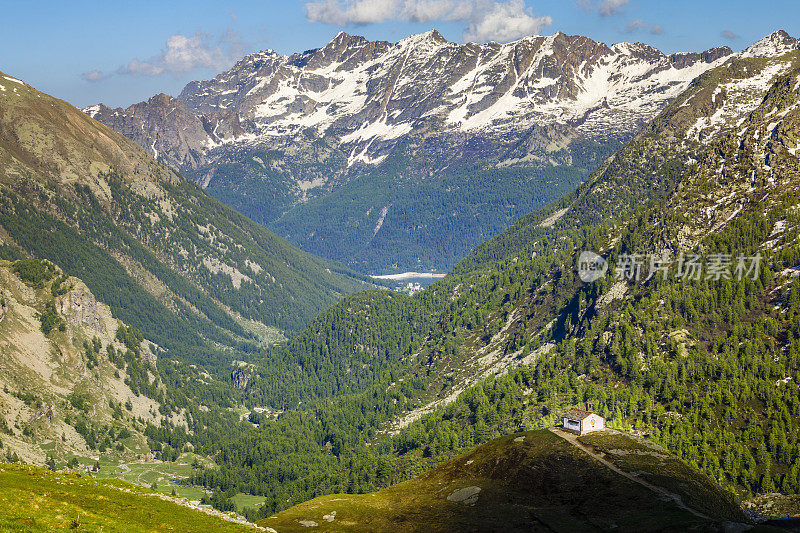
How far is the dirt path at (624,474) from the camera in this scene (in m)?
119

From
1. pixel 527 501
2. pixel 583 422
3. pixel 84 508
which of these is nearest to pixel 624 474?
pixel 527 501

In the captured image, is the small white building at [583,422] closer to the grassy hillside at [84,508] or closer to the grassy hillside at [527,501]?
the grassy hillside at [527,501]

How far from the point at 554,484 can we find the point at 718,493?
30.3m

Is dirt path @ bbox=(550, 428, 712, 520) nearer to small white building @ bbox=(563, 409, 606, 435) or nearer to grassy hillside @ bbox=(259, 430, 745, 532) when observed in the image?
grassy hillside @ bbox=(259, 430, 745, 532)

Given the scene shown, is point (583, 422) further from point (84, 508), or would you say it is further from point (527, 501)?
point (84, 508)

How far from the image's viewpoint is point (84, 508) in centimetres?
9544

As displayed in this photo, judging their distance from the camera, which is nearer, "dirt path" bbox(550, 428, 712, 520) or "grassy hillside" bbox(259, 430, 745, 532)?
"grassy hillside" bbox(259, 430, 745, 532)

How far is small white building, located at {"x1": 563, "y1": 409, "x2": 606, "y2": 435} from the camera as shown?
161 meters

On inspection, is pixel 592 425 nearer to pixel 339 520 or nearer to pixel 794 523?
pixel 794 523

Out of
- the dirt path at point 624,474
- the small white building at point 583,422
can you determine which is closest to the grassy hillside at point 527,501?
the dirt path at point 624,474

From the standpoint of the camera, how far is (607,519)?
11731cm

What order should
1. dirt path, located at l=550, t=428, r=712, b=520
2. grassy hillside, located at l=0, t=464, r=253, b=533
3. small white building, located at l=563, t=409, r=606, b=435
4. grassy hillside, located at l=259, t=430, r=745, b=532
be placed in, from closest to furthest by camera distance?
grassy hillside, located at l=0, t=464, r=253, b=533, grassy hillside, located at l=259, t=430, r=745, b=532, dirt path, located at l=550, t=428, r=712, b=520, small white building, located at l=563, t=409, r=606, b=435

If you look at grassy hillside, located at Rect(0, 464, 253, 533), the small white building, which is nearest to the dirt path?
the small white building

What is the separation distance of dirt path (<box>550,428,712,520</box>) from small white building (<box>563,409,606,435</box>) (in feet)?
7.41
